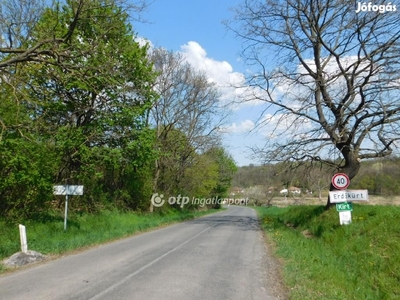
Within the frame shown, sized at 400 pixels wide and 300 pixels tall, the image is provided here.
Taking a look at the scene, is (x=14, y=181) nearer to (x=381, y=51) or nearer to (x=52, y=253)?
(x=52, y=253)

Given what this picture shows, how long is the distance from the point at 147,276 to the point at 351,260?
689 centimetres

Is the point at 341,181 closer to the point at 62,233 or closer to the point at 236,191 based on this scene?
the point at 62,233

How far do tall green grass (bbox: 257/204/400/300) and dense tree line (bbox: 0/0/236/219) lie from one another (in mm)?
7633

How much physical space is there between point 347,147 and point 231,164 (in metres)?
59.6

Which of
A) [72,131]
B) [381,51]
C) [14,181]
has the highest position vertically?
[381,51]

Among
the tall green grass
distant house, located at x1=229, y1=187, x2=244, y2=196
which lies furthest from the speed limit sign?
distant house, located at x1=229, y1=187, x2=244, y2=196

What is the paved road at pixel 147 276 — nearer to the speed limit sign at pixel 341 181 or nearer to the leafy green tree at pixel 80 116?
the speed limit sign at pixel 341 181

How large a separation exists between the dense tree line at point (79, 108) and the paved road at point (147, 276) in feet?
13.4

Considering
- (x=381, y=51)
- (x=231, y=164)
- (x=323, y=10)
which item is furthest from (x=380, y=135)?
(x=231, y=164)

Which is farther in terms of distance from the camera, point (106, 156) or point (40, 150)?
point (106, 156)

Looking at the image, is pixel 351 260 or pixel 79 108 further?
pixel 79 108

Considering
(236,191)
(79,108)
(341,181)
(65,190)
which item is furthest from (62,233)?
(236,191)

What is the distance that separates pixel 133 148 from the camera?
22.5m

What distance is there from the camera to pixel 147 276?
8.70 metres
